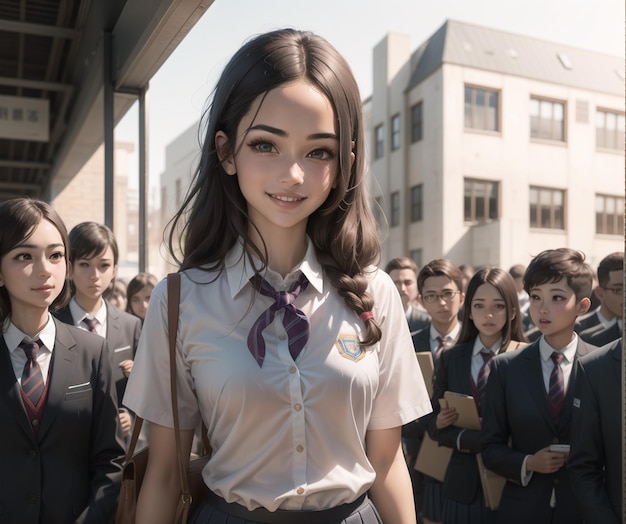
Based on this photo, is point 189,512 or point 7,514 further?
point 7,514

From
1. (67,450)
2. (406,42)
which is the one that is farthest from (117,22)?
(406,42)

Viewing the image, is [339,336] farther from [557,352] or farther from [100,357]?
[557,352]

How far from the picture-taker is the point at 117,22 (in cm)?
566

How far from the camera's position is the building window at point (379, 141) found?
1006 inches

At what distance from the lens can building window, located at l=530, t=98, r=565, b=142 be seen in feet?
77.2

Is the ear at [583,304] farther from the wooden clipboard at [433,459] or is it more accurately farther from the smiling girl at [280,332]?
the smiling girl at [280,332]

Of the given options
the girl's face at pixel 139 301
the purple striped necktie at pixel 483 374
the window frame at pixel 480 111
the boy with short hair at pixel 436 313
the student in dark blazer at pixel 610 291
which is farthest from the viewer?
the window frame at pixel 480 111

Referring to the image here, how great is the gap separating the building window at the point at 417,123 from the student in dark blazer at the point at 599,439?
21602 mm

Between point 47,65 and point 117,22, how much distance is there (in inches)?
119

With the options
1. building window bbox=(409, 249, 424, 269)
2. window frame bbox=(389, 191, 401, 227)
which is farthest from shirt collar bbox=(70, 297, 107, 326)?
window frame bbox=(389, 191, 401, 227)

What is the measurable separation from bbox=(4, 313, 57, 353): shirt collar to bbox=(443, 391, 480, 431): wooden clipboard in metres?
2.03

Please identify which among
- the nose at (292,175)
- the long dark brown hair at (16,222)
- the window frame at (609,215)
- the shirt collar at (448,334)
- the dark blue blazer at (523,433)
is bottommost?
the dark blue blazer at (523,433)

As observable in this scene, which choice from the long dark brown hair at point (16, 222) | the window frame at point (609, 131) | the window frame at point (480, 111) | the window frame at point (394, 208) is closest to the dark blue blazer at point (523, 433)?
the long dark brown hair at point (16, 222)

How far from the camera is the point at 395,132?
81.2ft
